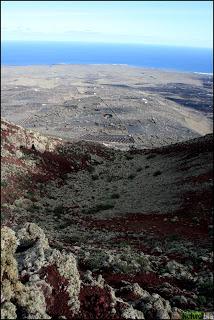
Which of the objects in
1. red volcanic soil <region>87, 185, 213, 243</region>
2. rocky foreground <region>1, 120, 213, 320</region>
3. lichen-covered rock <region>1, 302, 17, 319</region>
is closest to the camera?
lichen-covered rock <region>1, 302, 17, 319</region>

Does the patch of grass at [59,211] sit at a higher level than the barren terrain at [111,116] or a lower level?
lower

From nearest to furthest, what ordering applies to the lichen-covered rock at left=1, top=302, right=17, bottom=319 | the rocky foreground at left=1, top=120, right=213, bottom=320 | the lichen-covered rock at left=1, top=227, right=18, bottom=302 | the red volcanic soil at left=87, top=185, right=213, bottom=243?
the lichen-covered rock at left=1, top=302, right=17, bottom=319, the lichen-covered rock at left=1, top=227, right=18, bottom=302, the rocky foreground at left=1, top=120, right=213, bottom=320, the red volcanic soil at left=87, top=185, right=213, bottom=243

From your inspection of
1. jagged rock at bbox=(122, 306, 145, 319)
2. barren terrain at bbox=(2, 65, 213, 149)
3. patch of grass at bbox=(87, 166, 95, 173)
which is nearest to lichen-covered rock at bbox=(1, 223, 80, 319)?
jagged rock at bbox=(122, 306, 145, 319)

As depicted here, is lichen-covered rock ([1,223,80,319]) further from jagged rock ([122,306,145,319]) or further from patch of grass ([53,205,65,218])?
patch of grass ([53,205,65,218])

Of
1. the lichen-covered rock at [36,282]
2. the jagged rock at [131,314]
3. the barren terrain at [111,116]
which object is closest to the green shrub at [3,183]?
the lichen-covered rock at [36,282]

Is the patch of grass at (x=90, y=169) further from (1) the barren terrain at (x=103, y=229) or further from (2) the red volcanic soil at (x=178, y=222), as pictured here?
(2) the red volcanic soil at (x=178, y=222)

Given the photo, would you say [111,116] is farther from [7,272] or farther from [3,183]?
[7,272]

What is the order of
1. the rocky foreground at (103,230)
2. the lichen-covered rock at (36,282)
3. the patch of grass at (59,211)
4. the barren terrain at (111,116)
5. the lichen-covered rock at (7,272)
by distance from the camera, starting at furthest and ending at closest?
the barren terrain at (111,116) → the patch of grass at (59,211) → the rocky foreground at (103,230) → the lichen-covered rock at (36,282) → the lichen-covered rock at (7,272)

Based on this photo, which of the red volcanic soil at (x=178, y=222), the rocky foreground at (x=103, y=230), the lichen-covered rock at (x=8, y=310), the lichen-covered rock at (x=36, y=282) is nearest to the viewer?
the lichen-covered rock at (x=8, y=310)

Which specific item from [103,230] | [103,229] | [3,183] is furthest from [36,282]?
[3,183]

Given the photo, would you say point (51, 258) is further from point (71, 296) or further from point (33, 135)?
point (33, 135)
